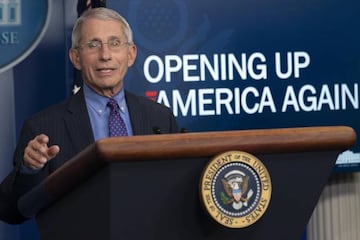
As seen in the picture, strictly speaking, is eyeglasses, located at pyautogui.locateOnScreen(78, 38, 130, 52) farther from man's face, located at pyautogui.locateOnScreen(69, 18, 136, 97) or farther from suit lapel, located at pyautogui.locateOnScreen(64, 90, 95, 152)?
suit lapel, located at pyautogui.locateOnScreen(64, 90, 95, 152)

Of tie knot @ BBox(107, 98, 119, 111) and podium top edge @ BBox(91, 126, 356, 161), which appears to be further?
tie knot @ BBox(107, 98, 119, 111)

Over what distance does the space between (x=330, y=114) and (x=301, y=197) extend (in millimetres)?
2302

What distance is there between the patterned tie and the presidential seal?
27.3 inches

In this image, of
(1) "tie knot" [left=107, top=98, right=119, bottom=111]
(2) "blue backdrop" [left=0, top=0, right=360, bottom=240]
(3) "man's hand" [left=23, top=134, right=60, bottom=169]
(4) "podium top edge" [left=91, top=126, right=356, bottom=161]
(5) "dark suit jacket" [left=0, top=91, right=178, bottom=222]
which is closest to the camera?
(4) "podium top edge" [left=91, top=126, right=356, bottom=161]

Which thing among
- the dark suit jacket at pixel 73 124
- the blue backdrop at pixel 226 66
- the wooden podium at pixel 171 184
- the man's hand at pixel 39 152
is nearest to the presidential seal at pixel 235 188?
the wooden podium at pixel 171 184

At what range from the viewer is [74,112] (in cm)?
220

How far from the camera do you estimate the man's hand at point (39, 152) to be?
1.58 meters

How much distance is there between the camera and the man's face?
7.06 ft

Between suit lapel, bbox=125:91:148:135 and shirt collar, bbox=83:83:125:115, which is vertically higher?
shirt collar, bbox=83:83:125:115

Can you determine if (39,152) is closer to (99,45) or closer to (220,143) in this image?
(220,143)

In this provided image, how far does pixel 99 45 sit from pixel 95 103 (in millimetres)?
162

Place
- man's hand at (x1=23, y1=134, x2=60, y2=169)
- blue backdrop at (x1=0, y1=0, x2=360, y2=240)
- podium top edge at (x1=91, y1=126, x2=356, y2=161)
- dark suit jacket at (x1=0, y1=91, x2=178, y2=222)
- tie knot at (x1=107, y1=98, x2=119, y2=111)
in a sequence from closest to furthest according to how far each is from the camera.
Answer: podium top edge at (x1=91, y1=126, x2=356, y2=161)
man's hand at (x1=23, y1=134, x2=60, y2=169)
dark suit jacket at (x1=0, y1=91, x2=178, y2=222)
tie knot at (x1=107, y1=98, x2=119, y2=111)
blue backdrop at (x1=0, y1=0, x2=360, y2=240)

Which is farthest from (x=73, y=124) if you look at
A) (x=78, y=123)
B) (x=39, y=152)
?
(x=39, y=152)

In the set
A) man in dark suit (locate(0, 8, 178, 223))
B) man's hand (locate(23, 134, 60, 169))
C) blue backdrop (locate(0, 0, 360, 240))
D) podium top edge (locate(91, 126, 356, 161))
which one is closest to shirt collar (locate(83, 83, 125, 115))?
man in dark suit (locate(0, 8, 178, 223))
